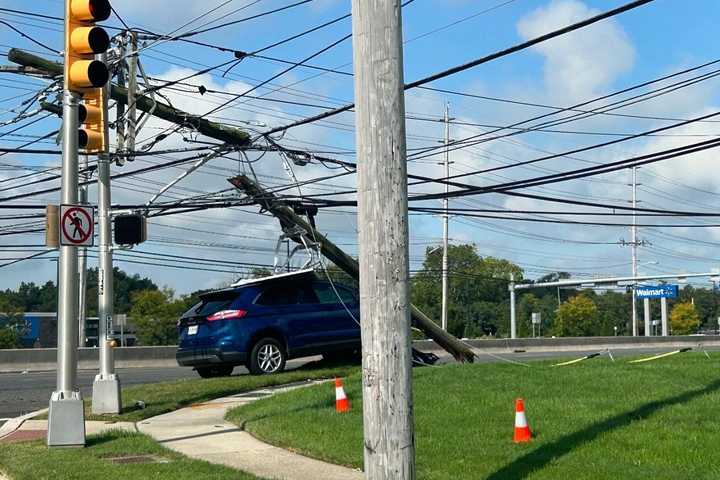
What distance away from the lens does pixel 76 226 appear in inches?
422

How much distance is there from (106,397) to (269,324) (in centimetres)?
455

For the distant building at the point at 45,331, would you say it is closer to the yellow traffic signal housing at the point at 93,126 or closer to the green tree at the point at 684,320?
the green tree at the point at 684,320

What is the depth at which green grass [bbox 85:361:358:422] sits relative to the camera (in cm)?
1328

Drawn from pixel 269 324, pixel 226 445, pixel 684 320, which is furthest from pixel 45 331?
pixel 226 445

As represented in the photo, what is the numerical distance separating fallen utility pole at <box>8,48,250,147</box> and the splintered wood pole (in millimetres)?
11883

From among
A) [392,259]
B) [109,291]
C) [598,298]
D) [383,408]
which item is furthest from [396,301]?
[598,298]

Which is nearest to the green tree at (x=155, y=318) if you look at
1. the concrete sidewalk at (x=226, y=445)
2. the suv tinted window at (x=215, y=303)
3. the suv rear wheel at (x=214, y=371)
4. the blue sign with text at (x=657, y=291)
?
the blue sign with text at (x=657, y=291)

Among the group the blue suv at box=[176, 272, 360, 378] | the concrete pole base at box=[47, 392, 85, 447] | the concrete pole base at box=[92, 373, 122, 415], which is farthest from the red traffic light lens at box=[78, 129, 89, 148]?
the blue suv at box=[176, 272, 360, 378]

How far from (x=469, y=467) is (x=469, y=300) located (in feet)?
325

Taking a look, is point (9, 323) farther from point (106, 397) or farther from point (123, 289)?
point (106, 397)

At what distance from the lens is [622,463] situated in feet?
25.4

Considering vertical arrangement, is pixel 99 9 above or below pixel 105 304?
above

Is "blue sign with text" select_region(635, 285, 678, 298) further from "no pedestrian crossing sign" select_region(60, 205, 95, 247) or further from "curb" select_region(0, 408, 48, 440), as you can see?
"no pedestrian crossing sign" select_region(60, 205, 95, 247)

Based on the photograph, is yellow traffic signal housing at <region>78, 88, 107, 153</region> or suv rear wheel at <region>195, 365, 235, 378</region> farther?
suv rear wheel at <region>195, 365, 235, 378</region>
